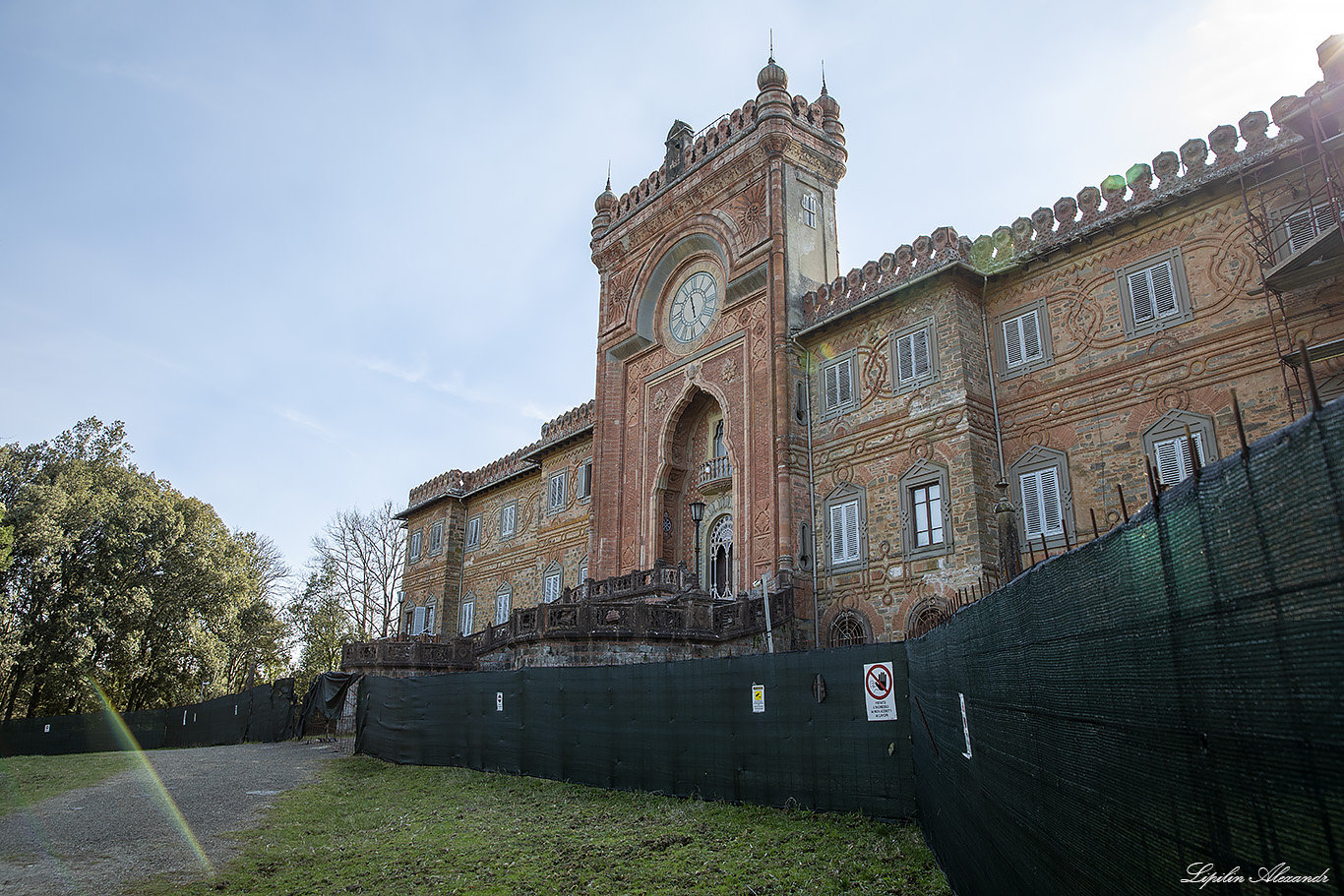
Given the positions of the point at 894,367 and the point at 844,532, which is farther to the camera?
the point at 844,532

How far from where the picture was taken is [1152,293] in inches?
665

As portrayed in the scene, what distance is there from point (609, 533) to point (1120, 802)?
80.2 feet

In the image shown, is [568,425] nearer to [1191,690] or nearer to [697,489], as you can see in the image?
[697,489]

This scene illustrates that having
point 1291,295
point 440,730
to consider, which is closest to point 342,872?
point 440,730

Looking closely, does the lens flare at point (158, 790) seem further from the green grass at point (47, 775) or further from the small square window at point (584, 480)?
the small square window at point (584, 480)

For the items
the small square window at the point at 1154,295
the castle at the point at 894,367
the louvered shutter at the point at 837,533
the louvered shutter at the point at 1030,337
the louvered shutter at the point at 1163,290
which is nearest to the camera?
the castle at the point at 894,367

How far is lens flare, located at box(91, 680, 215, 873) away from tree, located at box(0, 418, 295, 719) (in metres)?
2.85

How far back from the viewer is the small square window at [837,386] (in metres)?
21.7

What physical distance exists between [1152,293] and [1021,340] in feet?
9.25

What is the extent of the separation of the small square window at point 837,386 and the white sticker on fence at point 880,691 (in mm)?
12859

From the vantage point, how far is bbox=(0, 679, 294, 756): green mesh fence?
27781 mm

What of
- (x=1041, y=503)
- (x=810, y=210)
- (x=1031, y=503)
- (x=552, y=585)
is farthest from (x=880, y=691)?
(x=552, y=585)

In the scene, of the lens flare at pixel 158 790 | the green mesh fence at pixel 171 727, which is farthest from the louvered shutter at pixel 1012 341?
the green mesh fence at pixel 171 727

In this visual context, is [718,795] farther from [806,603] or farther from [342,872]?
[806,603]
